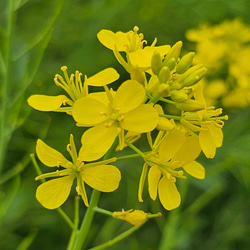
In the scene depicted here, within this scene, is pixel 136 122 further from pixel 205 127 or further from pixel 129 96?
pixel 205 127

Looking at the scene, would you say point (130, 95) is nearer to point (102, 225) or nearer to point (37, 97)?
point (37, 97)

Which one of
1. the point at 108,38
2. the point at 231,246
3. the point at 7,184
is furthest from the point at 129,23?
the point at 108,38

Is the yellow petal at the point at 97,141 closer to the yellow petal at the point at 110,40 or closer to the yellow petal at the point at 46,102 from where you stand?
the yellow petal at the point at 46,102

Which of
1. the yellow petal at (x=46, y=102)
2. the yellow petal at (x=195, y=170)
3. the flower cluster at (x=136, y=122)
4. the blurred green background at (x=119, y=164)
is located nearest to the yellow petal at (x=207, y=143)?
the flower cluster at (x=136, y=122)

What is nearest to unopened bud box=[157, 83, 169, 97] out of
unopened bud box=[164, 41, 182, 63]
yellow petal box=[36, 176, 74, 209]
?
unopened bud box=[164, 41, 182, 63]

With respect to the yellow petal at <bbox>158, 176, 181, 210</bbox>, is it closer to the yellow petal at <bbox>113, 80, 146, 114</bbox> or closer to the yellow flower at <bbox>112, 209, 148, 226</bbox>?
the yellow flower at <bbox>112, 209, 148, 226</bbox>

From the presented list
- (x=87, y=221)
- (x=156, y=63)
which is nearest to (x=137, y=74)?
(x=156, y=63)
